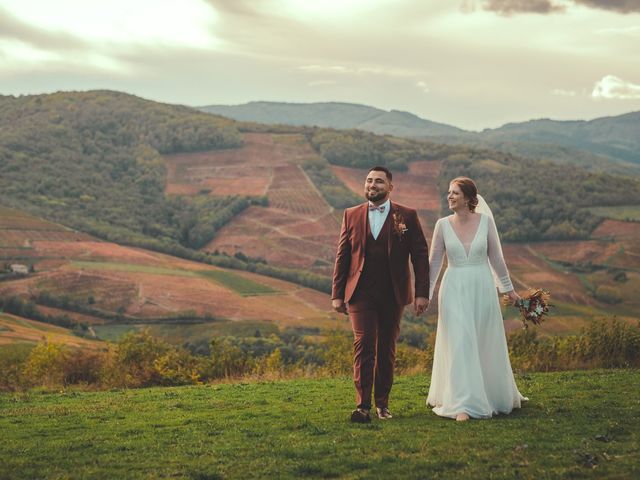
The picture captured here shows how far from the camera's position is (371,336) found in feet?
30.1

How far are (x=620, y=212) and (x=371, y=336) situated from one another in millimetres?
103532

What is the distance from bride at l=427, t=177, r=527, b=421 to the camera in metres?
9.28

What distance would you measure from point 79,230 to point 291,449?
9821 cm

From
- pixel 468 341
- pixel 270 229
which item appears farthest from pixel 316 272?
pixel 468 341

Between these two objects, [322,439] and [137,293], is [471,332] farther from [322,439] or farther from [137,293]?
[137,293]

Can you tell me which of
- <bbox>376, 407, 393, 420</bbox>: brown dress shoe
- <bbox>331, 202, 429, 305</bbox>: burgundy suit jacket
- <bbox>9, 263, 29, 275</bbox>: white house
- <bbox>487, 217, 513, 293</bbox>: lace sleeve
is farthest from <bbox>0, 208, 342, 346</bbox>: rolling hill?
<bbox>487, 217, 513, 293</bbox>: lace sleeve

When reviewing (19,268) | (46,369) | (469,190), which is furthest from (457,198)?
(19,268)

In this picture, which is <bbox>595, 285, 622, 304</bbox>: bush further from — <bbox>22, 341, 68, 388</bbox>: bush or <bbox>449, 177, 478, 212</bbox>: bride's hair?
<bbox>449, 177, 478, 212</bbox>: bride's hair

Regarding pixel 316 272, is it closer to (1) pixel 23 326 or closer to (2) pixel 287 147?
(1) pixel 23 326

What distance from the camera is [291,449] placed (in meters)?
7.82

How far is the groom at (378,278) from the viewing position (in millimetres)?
9172

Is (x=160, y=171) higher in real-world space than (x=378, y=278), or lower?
lower

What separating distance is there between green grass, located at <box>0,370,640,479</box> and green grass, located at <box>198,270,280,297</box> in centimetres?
6913

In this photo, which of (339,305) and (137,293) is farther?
(137,293)
